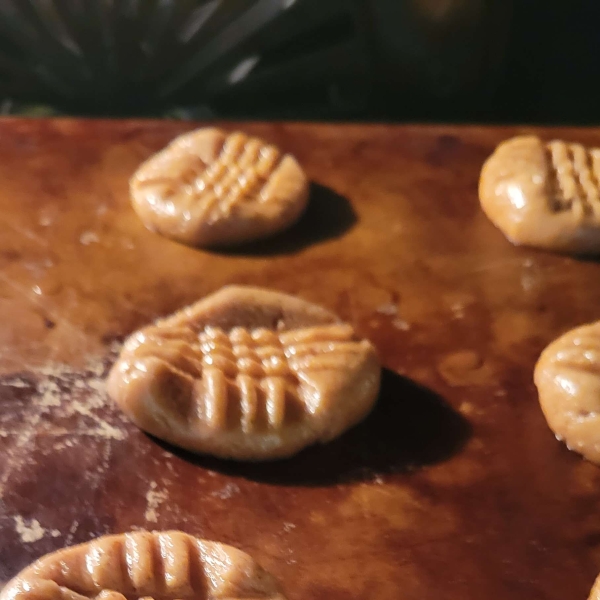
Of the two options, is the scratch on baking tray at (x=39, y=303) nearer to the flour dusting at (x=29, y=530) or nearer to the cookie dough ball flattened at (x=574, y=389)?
the flour dusting at (x=29, y=530)

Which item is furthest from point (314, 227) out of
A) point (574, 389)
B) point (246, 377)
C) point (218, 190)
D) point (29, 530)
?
point (29, 530)

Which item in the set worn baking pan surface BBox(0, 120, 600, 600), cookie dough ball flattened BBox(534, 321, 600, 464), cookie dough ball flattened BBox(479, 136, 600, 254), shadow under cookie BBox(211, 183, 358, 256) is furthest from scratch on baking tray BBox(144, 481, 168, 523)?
cookie dough ball flattened BBox(479, 136, 600, 254)

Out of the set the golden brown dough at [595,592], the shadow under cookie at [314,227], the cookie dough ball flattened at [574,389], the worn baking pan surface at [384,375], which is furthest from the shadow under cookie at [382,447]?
the shadow under cookie at [314,227]

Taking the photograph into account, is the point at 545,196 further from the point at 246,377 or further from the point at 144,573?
the point at 144,573

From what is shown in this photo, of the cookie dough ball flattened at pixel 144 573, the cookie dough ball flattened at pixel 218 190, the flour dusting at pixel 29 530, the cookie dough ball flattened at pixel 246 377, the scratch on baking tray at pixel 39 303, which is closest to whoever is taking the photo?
the cookie dough ball flattened at pixel 144 573

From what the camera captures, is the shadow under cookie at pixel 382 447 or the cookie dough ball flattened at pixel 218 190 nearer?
the shadow under cookie at pixel 382 447

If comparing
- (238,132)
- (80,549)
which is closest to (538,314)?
(238,132)
